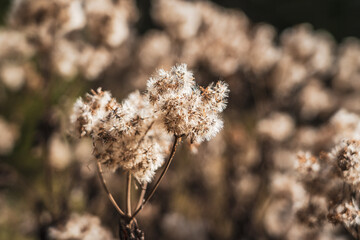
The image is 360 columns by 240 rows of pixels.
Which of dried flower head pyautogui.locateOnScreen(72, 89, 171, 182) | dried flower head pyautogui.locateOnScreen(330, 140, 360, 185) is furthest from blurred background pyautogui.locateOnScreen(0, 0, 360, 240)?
dried flower head pyautogui.locateOnScreen(72, 89, 171, 182)

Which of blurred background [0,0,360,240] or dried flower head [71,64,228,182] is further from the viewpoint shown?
blurred background [0,0,360,240]

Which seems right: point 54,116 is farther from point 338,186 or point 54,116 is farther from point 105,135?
point 338,186

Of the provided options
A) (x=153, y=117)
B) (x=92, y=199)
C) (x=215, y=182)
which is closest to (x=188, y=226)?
(x=92, y=199)

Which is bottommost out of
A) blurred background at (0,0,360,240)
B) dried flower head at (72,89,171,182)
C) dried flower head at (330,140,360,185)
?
dried flower head at (330,140,360,185)

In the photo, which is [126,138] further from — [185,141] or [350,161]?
[185,141]

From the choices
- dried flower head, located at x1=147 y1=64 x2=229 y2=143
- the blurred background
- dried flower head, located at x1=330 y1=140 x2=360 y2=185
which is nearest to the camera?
dried flower head, located at x1=147 y1=64 x2=229 y2=143

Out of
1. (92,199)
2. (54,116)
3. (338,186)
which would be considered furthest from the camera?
(92,199)

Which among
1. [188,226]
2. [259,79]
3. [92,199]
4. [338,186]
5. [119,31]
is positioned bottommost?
[338,186]

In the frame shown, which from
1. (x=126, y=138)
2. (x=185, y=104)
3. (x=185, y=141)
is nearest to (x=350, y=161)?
(x=185, y=104)

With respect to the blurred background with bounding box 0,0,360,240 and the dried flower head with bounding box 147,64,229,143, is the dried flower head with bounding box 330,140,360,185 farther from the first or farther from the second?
the dried flower head with bounding box 147,64,229,143
